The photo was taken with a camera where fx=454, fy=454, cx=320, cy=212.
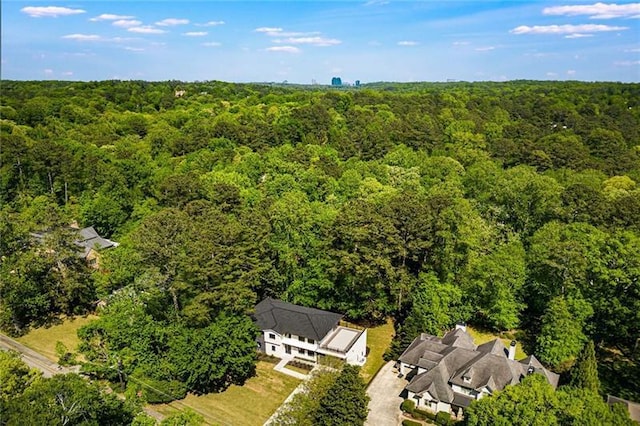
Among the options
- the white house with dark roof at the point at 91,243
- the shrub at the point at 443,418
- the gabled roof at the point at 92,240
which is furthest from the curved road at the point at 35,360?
the shrub at the point at 443,418

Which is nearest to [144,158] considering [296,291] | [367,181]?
[367,181]

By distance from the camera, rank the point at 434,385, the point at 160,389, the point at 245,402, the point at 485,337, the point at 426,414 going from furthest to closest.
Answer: the point at 485,337
the point at 245,402
the point at 160,389
the point at 434,385
the point at 426,414

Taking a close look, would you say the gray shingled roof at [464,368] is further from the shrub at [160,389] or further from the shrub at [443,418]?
the shrub at [160,389]

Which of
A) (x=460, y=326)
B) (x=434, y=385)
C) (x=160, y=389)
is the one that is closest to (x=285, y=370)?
(x=160, y=389)

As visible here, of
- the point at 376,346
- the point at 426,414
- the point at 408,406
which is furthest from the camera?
the point at 376,346

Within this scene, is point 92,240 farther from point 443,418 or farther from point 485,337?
point 485,337
